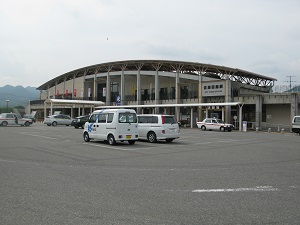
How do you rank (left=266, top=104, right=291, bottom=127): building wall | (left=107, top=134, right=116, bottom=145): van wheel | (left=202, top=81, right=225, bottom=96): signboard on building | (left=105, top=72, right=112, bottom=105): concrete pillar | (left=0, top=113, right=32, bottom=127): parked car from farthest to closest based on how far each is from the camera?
(left=105, top=72, right=112, bottom=105): concrete pillar, (left=202, top=81, right=225, bottom=96): signboard on building, (left=266, top=104, right=291, bottom=127): building wall, (left=0, top=113, right=32, bottom=127): parked car, (left=107, top=134, right=116, bottom=145): van wheel

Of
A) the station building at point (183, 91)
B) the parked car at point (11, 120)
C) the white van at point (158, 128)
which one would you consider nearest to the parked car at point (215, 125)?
the station building at point (183, 91)

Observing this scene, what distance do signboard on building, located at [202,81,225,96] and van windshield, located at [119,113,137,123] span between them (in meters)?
26.4

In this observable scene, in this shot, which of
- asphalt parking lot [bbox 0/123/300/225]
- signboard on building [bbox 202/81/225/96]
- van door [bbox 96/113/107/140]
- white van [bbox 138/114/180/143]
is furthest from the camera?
signboard on building [bbox 202/81/225/96]

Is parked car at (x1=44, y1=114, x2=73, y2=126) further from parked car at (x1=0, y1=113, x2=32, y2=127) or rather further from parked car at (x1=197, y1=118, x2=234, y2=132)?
parked car at (x1=197, y1=118, x2=234, y2=132)

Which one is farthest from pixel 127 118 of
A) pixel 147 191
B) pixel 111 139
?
pixel 147 191

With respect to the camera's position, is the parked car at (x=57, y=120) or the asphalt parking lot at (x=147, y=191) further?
the parked car at (x=57, y=120)

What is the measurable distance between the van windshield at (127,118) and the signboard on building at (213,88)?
2637 centimetres

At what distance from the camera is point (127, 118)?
1645 cm

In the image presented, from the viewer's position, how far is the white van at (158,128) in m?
18.5

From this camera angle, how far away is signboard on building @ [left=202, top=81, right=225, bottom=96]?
41.1 metres

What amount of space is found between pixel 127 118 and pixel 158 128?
273 centimetres

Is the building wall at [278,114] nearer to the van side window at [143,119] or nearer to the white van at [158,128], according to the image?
the white van at [158,128]

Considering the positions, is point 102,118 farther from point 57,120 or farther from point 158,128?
point 57,120

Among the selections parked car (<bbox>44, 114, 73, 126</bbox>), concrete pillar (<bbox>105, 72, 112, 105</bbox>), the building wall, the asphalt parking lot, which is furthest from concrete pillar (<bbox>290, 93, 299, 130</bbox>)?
concrete pillar (<bbox>105, 72, 112, 105</bbox>)
